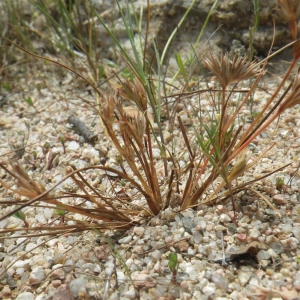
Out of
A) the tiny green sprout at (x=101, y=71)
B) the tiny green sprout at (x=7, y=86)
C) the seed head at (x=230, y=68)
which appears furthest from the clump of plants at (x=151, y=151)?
the tiny green sprout at (x=7, y=86)

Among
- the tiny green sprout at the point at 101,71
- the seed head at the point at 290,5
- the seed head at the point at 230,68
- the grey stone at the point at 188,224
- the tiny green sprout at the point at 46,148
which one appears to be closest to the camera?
the seed head at the point at 290,5

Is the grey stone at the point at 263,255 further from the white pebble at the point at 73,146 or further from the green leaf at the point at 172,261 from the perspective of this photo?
the white pebble at the point at 73,146

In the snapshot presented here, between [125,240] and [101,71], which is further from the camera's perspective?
[101,71]

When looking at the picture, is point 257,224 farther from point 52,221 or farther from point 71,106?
point 71,106

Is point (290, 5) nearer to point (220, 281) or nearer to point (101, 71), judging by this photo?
point (220, 281)

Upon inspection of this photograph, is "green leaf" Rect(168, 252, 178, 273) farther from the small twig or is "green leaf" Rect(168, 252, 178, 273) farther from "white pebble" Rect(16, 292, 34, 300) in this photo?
the small twig

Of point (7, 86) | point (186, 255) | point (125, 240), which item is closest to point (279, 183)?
point (186, 255)

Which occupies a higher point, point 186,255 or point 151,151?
point 151,151

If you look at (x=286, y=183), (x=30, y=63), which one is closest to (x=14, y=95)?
(x=30, y=63)

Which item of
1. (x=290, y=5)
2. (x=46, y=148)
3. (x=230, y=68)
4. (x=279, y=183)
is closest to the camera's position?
(x=290, y=5)
